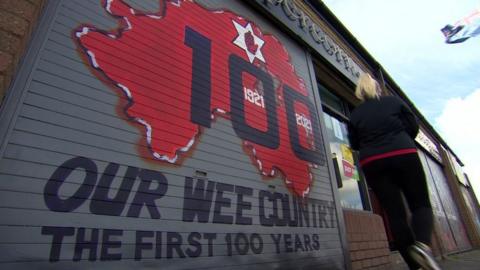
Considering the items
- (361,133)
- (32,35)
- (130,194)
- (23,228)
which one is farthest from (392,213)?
(32,35)

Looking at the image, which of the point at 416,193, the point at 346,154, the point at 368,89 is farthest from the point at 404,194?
the point at 346,154

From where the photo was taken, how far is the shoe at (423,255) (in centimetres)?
188

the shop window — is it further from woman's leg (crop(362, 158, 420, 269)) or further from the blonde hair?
woman's leg (crop(362, 158, 420, 269))

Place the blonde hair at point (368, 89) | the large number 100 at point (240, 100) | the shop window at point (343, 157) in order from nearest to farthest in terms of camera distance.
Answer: the blonde hair at point (368, 89) < the large number 100 at point (240, 100) < the shop window at point (343, 157)

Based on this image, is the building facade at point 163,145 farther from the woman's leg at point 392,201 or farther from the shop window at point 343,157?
the woman's leg at point 392,201

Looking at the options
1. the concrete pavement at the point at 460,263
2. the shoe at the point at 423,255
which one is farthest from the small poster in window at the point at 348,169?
the shoe at the point at 423,255

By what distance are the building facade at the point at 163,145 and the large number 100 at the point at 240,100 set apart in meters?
0.02

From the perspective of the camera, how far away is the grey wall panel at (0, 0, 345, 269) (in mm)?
1695

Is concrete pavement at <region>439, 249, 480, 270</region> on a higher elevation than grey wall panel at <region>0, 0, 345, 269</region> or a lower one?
lower

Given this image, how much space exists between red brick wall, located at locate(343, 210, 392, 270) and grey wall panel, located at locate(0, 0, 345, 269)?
4.48 ft

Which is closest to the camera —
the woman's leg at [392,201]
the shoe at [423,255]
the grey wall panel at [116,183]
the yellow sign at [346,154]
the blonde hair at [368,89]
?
the grey wall panel at [116,183]

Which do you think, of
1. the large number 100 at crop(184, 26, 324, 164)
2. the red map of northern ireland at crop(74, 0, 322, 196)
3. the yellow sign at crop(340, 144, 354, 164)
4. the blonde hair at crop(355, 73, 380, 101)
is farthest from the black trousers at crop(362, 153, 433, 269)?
the yellow sign at crop(340, 144, 354, 164)

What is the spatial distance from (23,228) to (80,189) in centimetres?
35

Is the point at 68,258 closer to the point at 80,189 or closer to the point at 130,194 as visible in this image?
the point at 80,189
